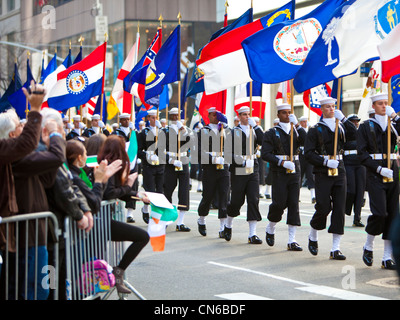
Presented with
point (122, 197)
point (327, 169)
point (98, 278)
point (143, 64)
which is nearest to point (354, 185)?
point (327, 169)

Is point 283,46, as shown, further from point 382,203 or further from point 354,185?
point 354,185

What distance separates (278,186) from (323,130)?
1251 mm

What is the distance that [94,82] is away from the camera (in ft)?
49.1

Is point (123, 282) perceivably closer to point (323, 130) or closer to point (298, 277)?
point (298, 277)

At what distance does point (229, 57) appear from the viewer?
1156 cm

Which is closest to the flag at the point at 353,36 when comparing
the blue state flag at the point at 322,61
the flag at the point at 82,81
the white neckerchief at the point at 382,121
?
the blue state flag at the point at 322,61

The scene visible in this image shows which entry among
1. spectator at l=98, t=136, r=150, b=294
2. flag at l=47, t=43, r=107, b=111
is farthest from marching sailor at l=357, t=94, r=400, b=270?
flag at l=47, t=43, r=107, b=111

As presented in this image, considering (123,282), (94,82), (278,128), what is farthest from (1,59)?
(123,282)

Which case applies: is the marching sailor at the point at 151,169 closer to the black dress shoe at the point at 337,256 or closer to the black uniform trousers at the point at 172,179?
the black uniform trousers at the point at 172,179

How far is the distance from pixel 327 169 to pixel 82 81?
22.5ft

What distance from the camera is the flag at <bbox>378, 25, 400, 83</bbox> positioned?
8.66 metres

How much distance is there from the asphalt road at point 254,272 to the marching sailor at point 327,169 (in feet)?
1.62

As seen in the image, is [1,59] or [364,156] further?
[1,59]

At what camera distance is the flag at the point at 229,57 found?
37.7 feet
